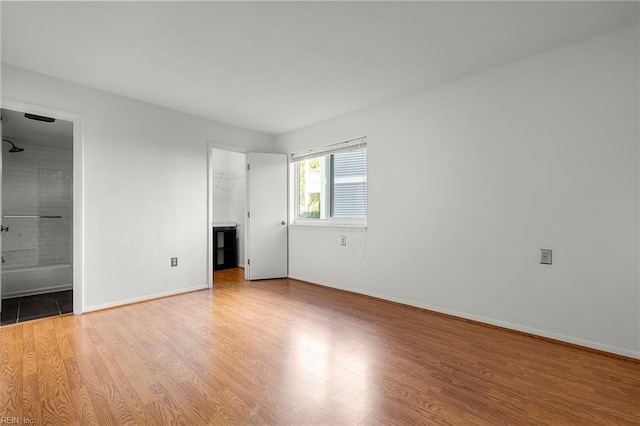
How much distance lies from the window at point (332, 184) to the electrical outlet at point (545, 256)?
2.01 m

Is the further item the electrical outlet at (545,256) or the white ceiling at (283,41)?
the electrical outlet at (545,256)

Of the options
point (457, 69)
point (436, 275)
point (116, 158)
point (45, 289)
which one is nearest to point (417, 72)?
point (457, 69)

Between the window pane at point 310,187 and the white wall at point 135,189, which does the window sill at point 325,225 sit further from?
the white wall at point 135,189

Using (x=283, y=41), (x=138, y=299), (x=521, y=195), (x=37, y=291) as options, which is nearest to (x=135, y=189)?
(x=138, y=299)

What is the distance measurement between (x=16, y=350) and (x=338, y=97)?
12.4 ft

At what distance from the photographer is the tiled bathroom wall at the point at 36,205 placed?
15.2 ft

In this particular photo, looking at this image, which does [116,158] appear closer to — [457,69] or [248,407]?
[248,407]

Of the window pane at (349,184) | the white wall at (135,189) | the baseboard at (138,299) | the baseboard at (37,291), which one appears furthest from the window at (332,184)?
the baseboard at (37,291)

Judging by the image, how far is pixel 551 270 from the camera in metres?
2.54

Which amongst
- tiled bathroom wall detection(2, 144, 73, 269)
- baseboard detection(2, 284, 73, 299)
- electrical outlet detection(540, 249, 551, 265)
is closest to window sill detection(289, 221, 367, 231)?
electrical outlet detection(540, 249, 551, 265)

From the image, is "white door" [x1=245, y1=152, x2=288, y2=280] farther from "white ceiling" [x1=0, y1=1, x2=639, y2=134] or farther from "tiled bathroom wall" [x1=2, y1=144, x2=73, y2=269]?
"tiled bathroom wall" [x1=2, y1=144, x2=73, y2=269]

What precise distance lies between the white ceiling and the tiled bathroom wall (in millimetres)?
2781

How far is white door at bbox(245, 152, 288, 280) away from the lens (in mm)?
4840

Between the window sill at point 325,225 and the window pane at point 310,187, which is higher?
the window pane at point 310,187
